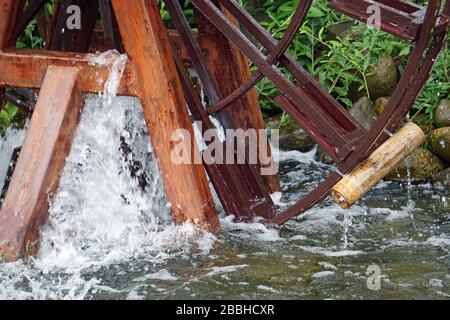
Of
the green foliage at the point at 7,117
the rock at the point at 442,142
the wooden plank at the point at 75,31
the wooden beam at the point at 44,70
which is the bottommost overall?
the green foliage at the point at 7,117

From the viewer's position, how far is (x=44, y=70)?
547cm

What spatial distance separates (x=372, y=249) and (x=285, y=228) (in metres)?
0.59

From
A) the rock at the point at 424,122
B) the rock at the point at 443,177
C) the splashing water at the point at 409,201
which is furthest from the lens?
the rock at the point at 424,122

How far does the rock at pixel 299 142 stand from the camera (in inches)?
305

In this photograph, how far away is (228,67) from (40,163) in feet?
4.92

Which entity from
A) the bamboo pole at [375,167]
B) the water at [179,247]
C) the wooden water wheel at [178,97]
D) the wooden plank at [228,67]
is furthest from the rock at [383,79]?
the bamboo pole at [375,167]

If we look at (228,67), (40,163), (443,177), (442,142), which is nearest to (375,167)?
(228,67)

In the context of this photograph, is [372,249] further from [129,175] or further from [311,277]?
[129,175]

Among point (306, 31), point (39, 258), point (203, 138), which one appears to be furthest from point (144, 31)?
point (306, 31)

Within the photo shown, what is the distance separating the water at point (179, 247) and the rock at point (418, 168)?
65 centimetres

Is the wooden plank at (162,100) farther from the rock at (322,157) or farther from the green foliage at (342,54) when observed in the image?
the green foliage at (342,54)

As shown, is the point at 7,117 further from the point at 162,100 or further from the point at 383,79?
the point at 383,79

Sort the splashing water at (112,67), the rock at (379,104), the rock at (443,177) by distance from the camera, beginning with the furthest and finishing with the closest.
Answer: the rock at (379,104) < the rock at (443,177) < the splashing water at (112,67)
